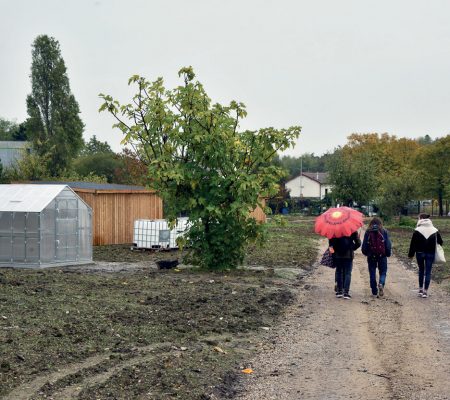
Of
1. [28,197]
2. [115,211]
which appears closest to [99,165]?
[115,211]

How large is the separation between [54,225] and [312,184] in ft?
341

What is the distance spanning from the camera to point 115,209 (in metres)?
35.8

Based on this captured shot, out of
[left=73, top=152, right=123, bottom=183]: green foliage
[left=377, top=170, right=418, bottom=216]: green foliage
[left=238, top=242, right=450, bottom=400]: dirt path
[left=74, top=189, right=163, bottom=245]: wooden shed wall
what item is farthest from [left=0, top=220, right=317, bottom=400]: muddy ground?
[left=73, top=152, right=123, bottom=183]: green foliage

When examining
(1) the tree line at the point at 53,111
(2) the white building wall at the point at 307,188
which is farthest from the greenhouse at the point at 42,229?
(2) the white building wall at the point at 307,188

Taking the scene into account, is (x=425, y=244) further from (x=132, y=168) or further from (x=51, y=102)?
(x=51, y=102)

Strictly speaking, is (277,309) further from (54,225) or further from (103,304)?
(54,225)

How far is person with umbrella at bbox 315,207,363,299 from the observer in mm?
16594

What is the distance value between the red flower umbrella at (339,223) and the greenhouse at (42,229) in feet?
33.8

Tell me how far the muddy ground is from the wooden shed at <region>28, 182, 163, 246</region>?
13.0 m

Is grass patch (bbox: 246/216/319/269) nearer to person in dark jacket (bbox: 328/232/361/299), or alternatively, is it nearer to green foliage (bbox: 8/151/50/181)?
person in dark jacket (bbox: 328/232/361/299)

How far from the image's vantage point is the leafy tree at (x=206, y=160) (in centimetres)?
2075

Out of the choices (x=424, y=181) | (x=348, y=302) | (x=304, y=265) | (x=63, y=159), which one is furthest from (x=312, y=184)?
(x=348, y=302)

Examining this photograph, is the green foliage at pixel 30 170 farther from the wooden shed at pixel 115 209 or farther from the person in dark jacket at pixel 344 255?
the person in dark jacket at pixel 344 255

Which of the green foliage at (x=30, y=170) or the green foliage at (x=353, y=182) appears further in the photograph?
the green foliage at (x=30, y=170)
